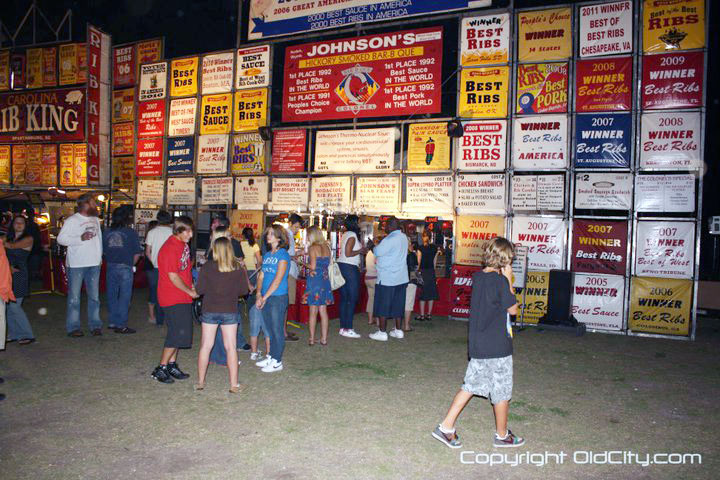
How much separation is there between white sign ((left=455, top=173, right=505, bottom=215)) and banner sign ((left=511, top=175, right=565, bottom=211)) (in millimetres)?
285

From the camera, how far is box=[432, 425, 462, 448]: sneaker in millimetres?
4594

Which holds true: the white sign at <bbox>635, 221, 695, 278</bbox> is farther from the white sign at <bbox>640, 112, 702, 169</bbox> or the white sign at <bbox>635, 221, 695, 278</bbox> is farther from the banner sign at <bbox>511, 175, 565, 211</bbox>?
the banner sign at <bbox>511, 175, 565, 211</bbox>

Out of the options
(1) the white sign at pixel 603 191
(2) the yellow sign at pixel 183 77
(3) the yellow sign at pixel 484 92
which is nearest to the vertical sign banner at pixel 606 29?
(3) the yellow sign at pixel 484 92

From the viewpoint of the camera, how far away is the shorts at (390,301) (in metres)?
8.88

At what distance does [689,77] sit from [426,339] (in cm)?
679

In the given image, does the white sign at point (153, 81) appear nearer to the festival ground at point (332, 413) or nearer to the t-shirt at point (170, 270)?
the festival ground at point (332, 413)

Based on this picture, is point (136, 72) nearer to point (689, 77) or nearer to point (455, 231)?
point (455, 231)

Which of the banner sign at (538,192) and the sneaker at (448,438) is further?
the banner sign at (538,192)

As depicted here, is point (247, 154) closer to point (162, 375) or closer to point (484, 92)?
point (484, 92)

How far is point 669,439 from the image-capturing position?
4.94 meters

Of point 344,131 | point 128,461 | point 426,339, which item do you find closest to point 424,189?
point 344,131

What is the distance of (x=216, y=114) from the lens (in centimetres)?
1483

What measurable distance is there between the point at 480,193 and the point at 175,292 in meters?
7.30

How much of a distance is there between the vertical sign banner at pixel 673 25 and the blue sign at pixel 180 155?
448 inches
